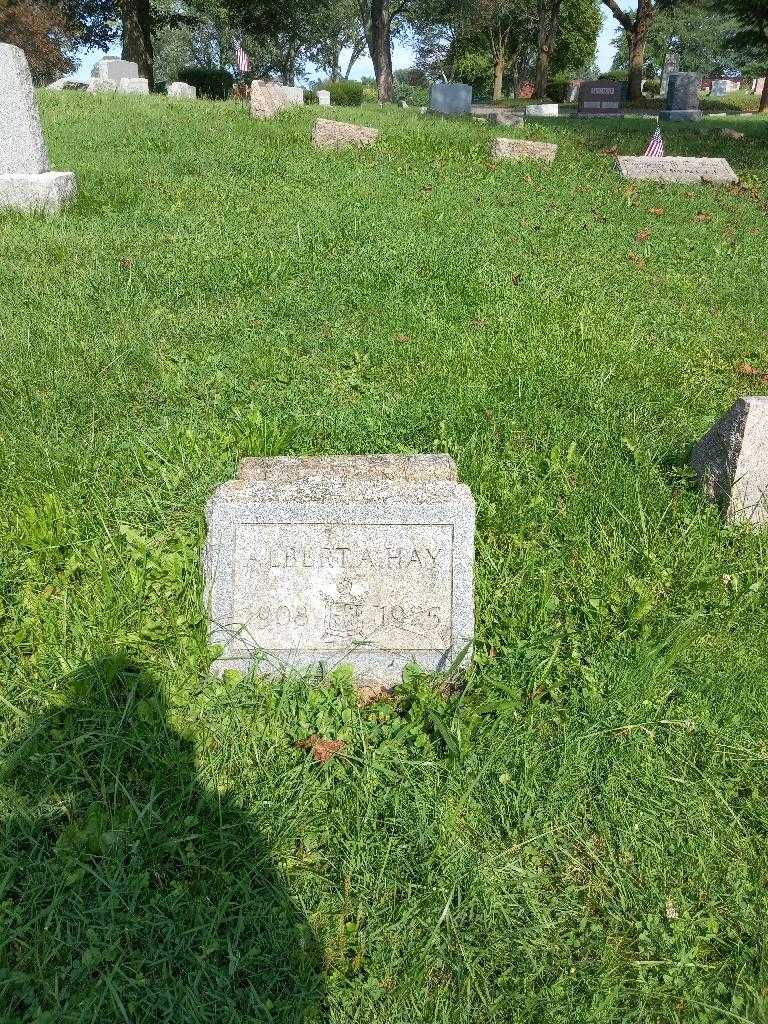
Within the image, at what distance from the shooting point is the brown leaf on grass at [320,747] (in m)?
2.20

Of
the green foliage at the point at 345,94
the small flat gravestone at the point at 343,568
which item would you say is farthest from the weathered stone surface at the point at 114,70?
the small flat gravestone at the point at 343,568

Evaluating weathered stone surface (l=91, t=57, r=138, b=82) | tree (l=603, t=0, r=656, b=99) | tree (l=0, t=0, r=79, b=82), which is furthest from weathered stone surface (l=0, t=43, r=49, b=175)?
tree (l=603, t=0, r=656, b=99)

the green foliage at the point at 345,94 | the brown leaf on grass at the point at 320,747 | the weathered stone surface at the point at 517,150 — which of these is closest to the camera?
the brown leaf on grass at the point at 320,747

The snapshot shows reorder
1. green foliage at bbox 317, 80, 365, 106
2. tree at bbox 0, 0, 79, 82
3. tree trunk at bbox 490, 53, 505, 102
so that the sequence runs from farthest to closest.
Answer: tree trunk at bbox 490, 53, 505, 102, tree at bbox 0, 0, 79, 82, green foliage at bbox 317, 80, 365, 106

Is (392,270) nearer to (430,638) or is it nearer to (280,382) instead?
(280,382)

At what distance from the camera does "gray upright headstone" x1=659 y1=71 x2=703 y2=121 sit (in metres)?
22.2

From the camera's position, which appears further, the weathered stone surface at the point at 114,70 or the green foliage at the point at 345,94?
the green foliage at the point at 345,94

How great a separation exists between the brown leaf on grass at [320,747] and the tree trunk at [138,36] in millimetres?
29185

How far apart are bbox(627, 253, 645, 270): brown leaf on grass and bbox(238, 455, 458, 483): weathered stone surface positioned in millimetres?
4827

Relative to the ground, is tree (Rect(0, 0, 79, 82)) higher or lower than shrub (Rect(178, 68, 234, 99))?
higher

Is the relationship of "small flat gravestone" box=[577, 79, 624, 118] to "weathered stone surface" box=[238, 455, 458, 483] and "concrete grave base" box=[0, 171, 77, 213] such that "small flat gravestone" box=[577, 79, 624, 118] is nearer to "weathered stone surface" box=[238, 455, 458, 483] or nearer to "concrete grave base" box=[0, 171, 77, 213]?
"concrete grave base" box=[0, 171, 77, 213]

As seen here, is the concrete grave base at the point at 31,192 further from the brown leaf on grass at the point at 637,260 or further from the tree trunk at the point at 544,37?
the tree trunk at the point at 544,37

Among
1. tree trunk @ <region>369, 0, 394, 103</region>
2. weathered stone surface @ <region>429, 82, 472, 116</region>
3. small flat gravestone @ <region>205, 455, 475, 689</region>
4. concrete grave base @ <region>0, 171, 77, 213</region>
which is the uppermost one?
tree trunk @ <region>369, 0, 394, 103</region>

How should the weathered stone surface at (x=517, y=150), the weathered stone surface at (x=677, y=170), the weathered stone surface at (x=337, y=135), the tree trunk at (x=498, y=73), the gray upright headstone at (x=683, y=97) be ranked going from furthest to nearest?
the tree trunk at (x=498, y=73) < the gray upright headstone at (x=683, y=97) < the weathered stone surface at (x=517, y=150) < the weathered stone surface at (x=337, y=135) < the weathered stone surface at (x=677, y=170)
